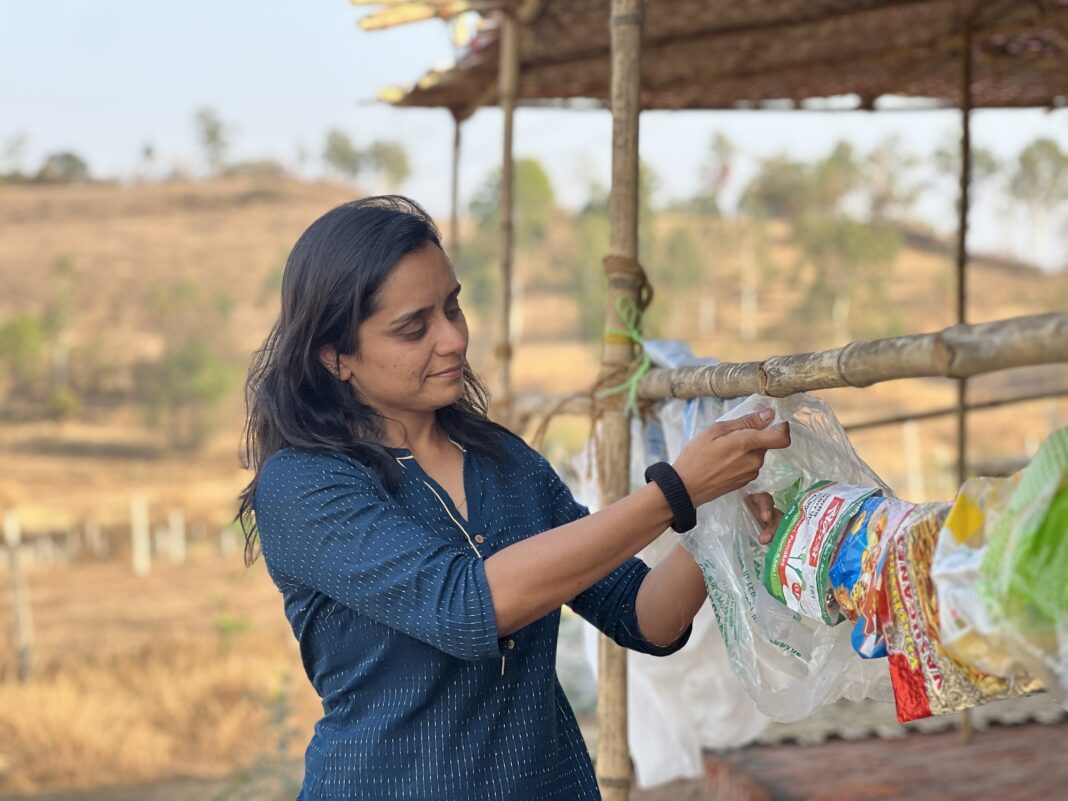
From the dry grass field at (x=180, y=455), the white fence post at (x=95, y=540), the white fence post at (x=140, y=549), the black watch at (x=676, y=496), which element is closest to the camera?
the black watch at (x=676, y=496)

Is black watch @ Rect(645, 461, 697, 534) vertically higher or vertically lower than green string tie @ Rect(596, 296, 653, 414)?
lower

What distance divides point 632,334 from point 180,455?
997 inches

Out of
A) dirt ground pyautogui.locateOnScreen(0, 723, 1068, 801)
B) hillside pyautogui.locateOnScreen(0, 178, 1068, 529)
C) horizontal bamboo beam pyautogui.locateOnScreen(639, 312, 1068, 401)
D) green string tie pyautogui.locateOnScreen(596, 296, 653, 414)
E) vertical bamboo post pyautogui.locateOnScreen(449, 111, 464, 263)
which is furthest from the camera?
hillside pyautogui.locateOnScreen(0, 178, 1068, 529)

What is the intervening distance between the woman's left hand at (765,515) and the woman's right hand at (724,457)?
16cm

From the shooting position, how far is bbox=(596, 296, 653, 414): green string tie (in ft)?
6.99

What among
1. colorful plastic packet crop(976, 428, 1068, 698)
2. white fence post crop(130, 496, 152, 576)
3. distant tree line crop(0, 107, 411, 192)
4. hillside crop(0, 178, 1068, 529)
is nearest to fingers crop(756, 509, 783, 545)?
colorful plastic packet crop(976, 428, 1068, 698)

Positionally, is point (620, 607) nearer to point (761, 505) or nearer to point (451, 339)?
point (761, 505)

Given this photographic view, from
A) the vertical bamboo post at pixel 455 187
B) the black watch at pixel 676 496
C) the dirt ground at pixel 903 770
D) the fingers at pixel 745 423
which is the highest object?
the vertical bamboo post at pixel 455 187

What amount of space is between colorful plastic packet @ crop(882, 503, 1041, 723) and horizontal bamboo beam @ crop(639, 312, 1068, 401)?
0.15 meters

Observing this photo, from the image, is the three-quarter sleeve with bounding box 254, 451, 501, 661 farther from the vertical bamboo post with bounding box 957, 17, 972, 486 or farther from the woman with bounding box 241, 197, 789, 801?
the vertical bamboo post with bounding box 957, 17, 972, 486

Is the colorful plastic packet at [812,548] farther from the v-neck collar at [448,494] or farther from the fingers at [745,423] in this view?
the v-neck collar at [448,494]

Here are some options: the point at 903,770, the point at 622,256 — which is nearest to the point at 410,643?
the point at 622,256

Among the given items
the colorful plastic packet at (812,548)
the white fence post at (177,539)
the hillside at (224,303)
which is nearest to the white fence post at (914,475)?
the hillside at (224,303)

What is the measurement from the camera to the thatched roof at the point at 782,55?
11.6 feet
